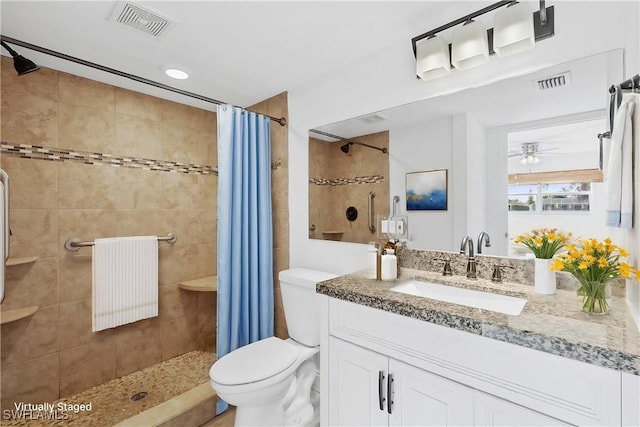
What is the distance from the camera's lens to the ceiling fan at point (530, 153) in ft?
4.39

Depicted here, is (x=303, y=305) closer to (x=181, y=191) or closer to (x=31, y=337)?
(x=181, y=191)

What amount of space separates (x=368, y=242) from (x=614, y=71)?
1.30m

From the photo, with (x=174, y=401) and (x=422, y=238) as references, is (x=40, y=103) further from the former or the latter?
(x=422, y=238)

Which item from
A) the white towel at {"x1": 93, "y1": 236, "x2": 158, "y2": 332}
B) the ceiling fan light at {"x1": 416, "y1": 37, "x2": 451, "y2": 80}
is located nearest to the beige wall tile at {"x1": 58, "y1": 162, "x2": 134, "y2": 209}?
the white towel at {"x1": 93, "y1": 236, "x2": 158, "y2": 332}

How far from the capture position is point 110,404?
6.23ft

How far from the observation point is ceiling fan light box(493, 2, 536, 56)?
3.92 feet

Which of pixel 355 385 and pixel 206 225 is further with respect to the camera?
pixel 206 225

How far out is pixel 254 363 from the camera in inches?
62.5

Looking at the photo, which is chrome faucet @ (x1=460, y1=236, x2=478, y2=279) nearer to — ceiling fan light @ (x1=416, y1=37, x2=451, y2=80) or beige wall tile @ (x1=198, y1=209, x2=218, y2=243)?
ceiling fan light @ (x1=416, y1=37, x2=451, y2=80)

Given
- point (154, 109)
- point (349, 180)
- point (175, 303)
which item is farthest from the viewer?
point (175, 303)

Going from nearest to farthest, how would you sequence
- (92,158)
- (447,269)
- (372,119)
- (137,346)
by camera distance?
(447,269), (372,119), (92,158), (137,346)

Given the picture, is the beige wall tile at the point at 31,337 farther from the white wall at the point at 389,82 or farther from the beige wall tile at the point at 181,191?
the white wall at the point at 389,82

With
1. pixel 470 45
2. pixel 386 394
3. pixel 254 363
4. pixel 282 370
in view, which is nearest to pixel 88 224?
pixel 254 363

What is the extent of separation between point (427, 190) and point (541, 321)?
832 mm
